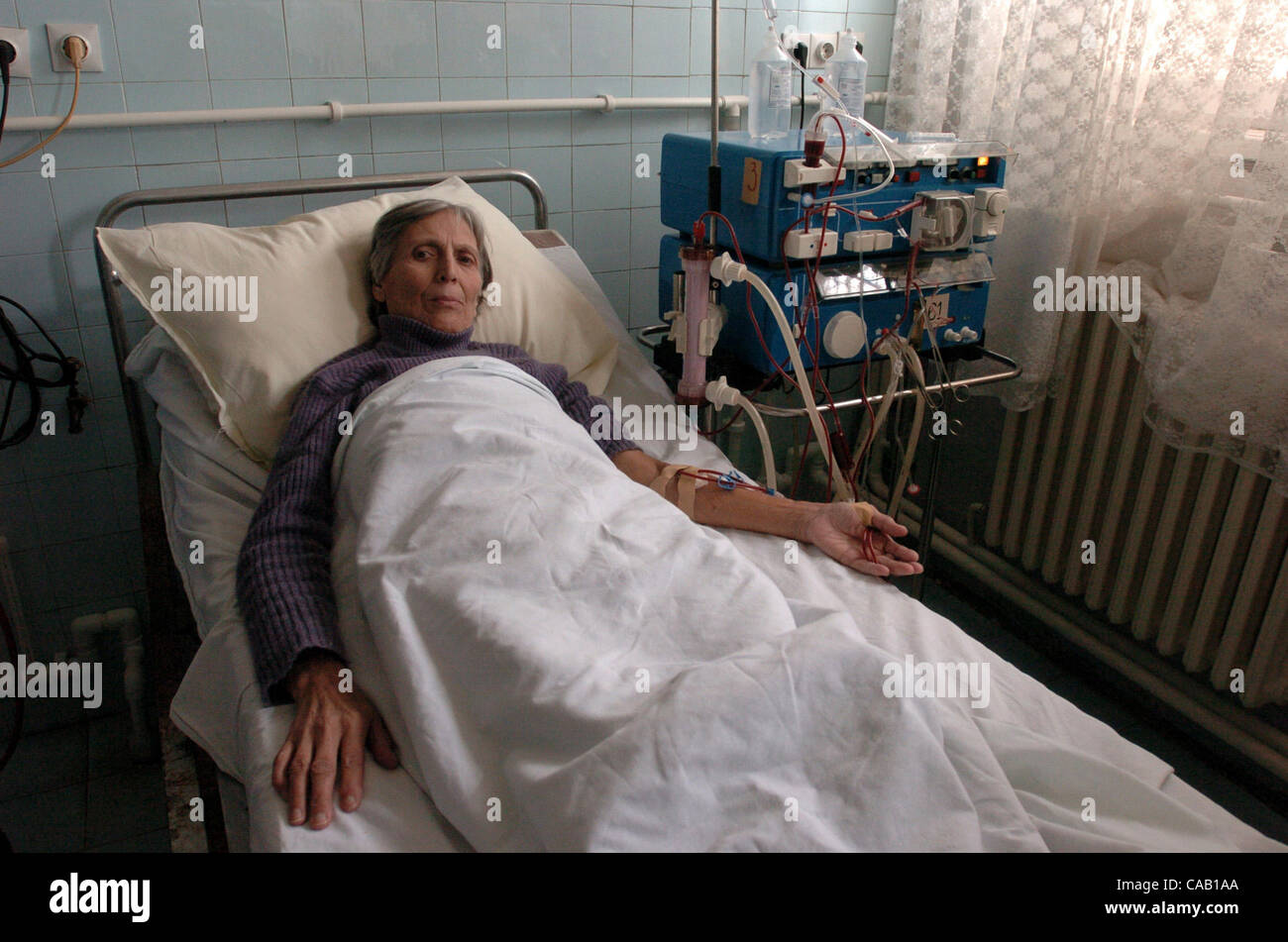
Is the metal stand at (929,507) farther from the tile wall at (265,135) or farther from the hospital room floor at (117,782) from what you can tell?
the tile wall at (265,135)

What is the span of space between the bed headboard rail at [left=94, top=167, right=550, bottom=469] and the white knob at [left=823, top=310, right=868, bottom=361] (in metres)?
0.80

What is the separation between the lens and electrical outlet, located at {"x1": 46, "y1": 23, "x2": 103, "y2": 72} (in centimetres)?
165

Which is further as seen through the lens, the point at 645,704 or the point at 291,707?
the point at 291,707

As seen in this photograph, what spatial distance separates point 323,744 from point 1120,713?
5.63 feet

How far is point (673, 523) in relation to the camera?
3.97 ft

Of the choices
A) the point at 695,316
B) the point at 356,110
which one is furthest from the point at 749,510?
the point at 356,110

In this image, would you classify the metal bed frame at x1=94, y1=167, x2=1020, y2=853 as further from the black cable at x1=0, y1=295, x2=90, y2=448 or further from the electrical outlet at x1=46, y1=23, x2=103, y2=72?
the electrical outlet at x1=46, y1=23, x2=103, y2=72

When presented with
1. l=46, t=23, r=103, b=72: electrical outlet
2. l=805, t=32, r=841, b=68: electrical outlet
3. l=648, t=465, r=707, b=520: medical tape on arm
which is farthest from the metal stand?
l=46, t=23, r=103, b=72: electrical outlet

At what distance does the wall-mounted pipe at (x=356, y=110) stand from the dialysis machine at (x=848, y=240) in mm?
415

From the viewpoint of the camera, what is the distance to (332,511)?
132 cm

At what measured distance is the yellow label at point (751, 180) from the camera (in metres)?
1.62

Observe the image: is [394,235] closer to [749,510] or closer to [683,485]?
[683,485]

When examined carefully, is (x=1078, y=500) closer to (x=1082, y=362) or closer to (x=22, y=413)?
(x=1082, y=362)
